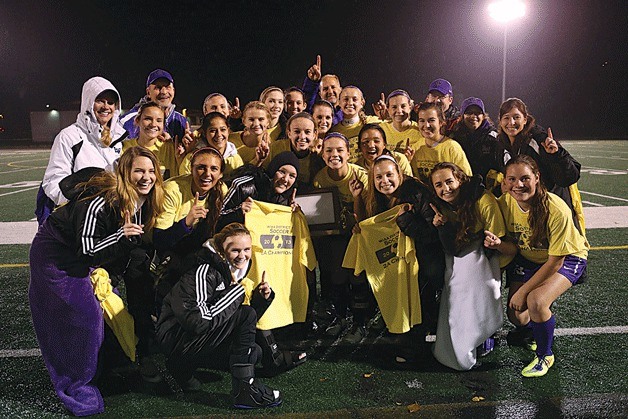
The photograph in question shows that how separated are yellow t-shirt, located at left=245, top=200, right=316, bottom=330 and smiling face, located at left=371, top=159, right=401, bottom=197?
625 millimetres

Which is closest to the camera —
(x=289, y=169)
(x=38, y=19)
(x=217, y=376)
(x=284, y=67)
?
(x=217, y=376)

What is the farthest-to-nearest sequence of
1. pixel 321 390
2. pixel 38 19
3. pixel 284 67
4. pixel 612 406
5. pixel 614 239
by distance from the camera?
pixel 38 19
pixel 284 67
pixel 614 239
pixel 321 390
pixel 612 406

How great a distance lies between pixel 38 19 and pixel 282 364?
51397mm

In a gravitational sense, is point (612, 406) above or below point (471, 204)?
below

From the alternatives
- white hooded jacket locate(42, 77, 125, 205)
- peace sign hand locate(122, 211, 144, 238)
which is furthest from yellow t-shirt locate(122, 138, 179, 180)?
peace sign hand locate(122, 211, 144, 238)

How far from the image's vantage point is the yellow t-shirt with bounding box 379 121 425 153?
16.5 feet

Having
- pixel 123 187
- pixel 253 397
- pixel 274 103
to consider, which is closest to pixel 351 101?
pixel 274 103

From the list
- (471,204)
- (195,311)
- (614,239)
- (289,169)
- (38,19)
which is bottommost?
(614,239)

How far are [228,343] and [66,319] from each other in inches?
36.9

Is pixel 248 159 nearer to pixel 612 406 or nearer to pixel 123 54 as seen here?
pixel 612 406

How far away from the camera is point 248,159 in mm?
4777

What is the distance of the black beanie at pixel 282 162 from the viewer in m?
4.22

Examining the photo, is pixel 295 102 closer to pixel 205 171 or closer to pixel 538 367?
pixel 205 171

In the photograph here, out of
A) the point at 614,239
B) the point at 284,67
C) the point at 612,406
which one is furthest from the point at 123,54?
the point at 612,406
